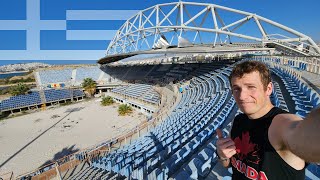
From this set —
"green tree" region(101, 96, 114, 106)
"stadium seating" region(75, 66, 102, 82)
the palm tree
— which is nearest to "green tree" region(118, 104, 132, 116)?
"green tree" region(101, 96, 114, 106)

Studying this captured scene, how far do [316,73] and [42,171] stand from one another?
15422mm

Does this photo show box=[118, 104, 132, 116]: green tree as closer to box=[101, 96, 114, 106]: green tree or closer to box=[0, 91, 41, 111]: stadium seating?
box=[101, 96, 114, 106]: green tree

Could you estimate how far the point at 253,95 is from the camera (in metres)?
1.88

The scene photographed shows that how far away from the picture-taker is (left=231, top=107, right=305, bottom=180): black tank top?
1646mm

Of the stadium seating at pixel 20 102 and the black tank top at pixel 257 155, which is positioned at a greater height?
the black tank top at pixel 257 155

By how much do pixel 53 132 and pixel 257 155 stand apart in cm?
2605

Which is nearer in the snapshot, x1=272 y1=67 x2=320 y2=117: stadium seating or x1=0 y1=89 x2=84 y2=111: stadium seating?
x1=272 y1=67 x2=320 y2=117: stadium seating

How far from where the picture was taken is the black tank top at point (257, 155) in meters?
1.65

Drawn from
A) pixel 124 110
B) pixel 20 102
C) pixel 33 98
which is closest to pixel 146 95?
pixel 124 110

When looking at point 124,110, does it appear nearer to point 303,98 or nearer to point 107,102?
point 107,102

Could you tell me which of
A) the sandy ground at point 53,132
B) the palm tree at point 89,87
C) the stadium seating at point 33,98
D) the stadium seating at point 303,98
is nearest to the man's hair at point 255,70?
the stadium seating at point 303,98

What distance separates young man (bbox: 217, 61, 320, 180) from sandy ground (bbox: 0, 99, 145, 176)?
18177 mm

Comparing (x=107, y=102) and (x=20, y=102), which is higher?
(x=107, y=102)

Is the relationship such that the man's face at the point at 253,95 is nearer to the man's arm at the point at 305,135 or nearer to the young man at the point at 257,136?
the young man at the point at 257,136
